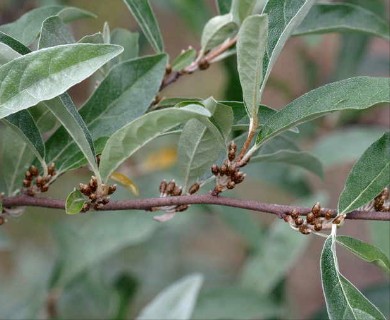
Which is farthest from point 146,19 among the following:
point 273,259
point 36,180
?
point 273,259

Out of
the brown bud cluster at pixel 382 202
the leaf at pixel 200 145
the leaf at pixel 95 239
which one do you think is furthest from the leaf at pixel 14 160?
the leaf at pixel 95 239

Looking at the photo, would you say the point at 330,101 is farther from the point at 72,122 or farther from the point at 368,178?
the point at 72,122

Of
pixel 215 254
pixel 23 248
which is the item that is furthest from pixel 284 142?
pixel 215 254

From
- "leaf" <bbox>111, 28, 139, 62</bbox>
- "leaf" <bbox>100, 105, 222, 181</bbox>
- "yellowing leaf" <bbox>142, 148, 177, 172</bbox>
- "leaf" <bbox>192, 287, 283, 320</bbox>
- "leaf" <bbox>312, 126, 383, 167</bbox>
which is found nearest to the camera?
"leaf" <bbox>100, 105, 222, 181</bbox>

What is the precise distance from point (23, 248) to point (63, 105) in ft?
5.48

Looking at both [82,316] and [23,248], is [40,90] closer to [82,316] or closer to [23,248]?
[82,316]

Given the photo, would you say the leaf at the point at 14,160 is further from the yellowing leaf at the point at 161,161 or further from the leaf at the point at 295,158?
the yellowing leaf at the point at 161,161

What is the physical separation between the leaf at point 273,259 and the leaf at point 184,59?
730 millimetres

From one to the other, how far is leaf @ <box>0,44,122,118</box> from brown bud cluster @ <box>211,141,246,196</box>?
7.4 inches

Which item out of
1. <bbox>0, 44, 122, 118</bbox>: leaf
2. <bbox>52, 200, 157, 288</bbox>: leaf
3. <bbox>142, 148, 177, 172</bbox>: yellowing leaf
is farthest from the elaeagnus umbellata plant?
<bbox>142, 148, 177, 172</bbox>: yellowing leaf

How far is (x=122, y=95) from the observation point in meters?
0.91

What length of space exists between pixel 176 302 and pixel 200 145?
462 mm

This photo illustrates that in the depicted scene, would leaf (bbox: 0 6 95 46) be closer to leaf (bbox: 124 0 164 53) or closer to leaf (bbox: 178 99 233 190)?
leaf (bbox: 124 0 164 53)

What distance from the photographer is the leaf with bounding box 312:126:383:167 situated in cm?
172
